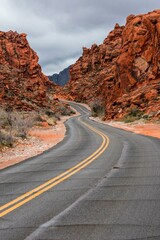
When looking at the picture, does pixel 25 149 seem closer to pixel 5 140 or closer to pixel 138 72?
pixel 5 140

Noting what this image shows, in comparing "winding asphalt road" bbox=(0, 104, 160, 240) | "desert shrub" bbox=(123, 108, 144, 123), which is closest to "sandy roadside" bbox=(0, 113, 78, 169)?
"winding asphalt road" bbox=(0, 104, 160, 240)

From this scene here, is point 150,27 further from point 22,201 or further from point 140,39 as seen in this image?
point 22,201

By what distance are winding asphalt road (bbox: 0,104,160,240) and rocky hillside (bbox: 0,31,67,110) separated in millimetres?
44079

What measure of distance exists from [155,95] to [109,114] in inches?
507

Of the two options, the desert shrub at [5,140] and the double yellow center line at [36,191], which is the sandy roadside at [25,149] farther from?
the double yellow center line at [36,191]

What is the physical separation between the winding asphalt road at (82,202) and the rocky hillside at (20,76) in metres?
44.1

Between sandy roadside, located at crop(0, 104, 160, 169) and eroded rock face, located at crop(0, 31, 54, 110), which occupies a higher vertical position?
eroded rock face, located at crop(0, 31, 54, 110)

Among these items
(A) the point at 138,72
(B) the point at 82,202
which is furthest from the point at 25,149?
(A) the point at 138,72

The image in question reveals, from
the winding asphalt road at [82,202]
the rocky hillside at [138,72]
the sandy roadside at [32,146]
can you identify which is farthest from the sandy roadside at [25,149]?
the rocky hillside at [138,72]

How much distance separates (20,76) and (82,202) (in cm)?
7549

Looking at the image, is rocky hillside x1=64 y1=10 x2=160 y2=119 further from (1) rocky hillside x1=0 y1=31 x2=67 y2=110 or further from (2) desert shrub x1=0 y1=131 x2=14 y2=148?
(2) desert shrub x1=0 y1=131 x2=14 y2=148

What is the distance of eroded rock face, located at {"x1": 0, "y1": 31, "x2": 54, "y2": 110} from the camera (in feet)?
193

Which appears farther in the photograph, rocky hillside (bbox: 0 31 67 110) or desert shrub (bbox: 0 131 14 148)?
rocky hillside (bbox: 0 31 67 110)

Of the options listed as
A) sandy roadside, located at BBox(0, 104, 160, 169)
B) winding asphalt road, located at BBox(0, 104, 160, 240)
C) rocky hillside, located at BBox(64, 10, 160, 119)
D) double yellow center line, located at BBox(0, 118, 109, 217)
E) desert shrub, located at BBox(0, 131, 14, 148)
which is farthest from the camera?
rocky hillside, located at BBox(64, 10, 160, 119)
